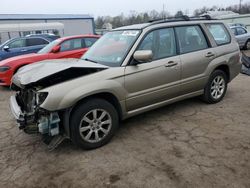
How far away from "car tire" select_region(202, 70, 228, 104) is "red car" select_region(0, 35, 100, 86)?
4.87 meters

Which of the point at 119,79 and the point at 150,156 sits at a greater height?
the point at 119,79

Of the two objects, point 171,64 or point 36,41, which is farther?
point 36,41

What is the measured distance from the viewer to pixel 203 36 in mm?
5145

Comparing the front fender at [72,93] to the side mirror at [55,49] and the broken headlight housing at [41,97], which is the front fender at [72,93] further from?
the side mirror at [55,49]

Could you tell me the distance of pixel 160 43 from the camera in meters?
4.51

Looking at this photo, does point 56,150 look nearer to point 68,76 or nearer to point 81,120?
point 81,120

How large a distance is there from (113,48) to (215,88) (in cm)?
246

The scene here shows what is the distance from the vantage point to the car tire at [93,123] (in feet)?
11.8

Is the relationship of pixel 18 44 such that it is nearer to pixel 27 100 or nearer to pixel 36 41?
pixel 36 41

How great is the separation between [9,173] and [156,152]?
200 cm

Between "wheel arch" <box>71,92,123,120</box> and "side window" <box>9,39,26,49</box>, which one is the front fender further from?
"side window" <box>9,39,26,49</box>

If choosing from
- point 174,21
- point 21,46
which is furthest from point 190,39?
point 21,46

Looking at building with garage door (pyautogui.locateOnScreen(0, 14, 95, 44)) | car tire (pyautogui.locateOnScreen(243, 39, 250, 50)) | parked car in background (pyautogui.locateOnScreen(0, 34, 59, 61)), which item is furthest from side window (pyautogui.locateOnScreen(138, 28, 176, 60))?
building with garage door (pyautogui.locateOnScreen(0, 14, 95, 44))

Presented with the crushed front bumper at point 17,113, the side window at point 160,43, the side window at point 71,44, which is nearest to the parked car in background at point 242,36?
the side window at point 71,44
